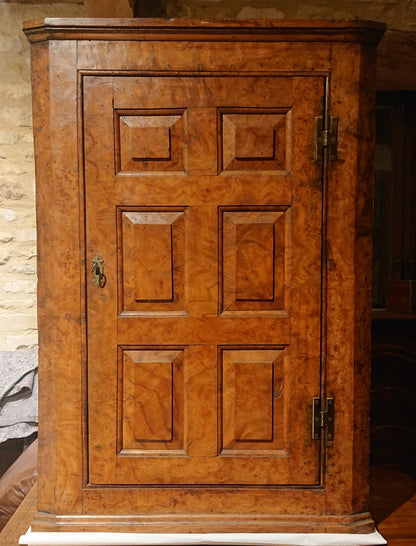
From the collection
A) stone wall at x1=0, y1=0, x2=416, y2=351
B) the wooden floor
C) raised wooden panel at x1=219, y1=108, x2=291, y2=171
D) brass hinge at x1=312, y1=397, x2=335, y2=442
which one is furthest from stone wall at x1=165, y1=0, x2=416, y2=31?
the wooden floor

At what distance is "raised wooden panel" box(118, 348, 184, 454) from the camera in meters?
1.78

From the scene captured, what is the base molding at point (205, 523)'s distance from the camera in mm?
1757

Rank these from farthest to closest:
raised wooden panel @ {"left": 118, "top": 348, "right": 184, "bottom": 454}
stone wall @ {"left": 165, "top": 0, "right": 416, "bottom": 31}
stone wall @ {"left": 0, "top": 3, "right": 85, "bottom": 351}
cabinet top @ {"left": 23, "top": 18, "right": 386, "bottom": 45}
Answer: stone wall @ {"left": 0, "top": 3, "right": 85, "bottom": 351}, stone wall @ {"left": 165, "top": 0, "right": 416, "bottom": 31}, raised wooden panel @ {"left": 118, "top": 348, "right": 184, "bottom": 454}, cabinet top @ {"left": 23, "top": 18, "right": 386, "bottom": 45}

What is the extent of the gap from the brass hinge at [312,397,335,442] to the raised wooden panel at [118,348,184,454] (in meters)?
0.45

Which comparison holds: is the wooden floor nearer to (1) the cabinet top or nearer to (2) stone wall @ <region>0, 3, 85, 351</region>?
(2) stone wall @ <region>0, 3, 85, 351</region>

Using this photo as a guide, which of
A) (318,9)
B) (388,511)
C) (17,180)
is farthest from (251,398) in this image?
(318,9)

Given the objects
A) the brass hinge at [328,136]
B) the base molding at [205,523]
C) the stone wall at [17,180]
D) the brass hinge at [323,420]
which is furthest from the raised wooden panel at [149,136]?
the stone wall at [17,180]

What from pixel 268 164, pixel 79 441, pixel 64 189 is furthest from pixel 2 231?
pixel 268 164

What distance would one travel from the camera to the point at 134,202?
1.75m

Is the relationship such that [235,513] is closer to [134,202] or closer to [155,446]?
[155,446]

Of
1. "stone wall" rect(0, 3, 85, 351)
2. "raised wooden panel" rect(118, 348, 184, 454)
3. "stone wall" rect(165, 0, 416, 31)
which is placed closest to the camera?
"raised wooden panel" rect(118, 348, 184, 454)

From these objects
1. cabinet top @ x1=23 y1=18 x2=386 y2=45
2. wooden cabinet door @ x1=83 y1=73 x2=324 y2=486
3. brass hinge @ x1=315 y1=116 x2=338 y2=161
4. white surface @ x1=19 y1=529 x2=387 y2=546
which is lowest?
white surface @ x1=19 y1=529 x2=387 y2=546

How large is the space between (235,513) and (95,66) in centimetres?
156

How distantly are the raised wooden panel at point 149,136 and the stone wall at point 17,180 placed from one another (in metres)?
1.30
